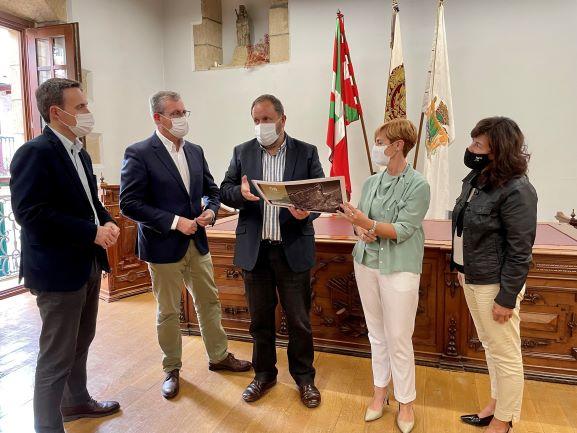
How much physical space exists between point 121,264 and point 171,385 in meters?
2.07

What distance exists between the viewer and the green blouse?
1807mm

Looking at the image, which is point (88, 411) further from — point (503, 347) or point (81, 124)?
point (503, 347)

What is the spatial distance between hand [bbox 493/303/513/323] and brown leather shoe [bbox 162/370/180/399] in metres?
1.61

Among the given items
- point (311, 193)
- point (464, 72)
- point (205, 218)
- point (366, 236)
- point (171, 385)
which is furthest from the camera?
point (464, 72)

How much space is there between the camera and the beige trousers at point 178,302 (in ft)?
7.40

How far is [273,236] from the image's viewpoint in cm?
209

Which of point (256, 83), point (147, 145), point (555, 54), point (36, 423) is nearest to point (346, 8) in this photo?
point (256, 83)

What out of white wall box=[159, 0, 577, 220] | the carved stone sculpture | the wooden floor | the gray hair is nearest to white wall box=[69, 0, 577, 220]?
white wall box=[159, 0, 577, 220]

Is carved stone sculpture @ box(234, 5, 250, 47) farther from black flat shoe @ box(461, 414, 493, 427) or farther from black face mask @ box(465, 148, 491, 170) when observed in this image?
black flat shoe @ box(461, 414, 493, 427)

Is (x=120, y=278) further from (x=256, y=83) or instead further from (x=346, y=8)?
(x=346, y=8)

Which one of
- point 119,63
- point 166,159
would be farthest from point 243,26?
point 166,159

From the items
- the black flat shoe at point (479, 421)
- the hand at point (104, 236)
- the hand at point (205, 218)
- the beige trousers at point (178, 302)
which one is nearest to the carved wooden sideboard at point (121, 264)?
the beige trousers at point (178, 302)

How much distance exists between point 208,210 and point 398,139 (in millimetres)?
1027

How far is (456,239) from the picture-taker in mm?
1885
